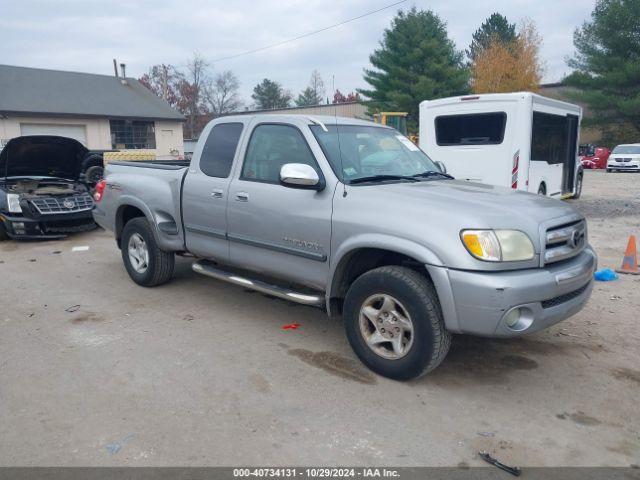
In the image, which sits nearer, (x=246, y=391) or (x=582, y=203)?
(x=246, y=391)

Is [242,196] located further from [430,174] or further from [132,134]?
[132,134]

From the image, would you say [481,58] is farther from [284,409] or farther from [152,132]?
[284,409]

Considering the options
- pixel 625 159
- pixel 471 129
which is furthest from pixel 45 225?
pixel 625 159

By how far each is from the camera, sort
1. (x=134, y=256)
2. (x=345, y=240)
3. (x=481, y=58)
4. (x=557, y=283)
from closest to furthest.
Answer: (x=557, y=283), (x=345, y=240), (x=134, y=256), (x=481, y=58)

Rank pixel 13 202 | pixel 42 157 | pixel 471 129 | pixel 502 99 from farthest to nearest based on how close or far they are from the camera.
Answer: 1. pixel 471 129
2. pixel 502 99
3. pixel 42 157
4. pixel 13 202

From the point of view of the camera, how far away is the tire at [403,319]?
357 cm

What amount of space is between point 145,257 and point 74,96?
28056 millimetres

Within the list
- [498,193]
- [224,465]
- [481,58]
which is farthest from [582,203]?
[481,58]

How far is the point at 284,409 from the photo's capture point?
350 centimetres

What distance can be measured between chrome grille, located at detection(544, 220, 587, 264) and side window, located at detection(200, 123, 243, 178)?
2869mm

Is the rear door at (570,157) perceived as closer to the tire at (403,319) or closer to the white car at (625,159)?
the tire at (403,319)

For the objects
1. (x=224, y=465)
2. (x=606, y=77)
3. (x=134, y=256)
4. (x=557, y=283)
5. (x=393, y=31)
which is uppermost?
(x=393, y=31)

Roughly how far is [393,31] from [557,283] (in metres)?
36.8

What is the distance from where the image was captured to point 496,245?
134 inches
